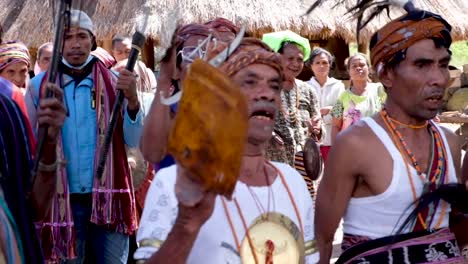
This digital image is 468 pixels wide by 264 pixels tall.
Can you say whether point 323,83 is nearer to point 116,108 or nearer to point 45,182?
point 116,108

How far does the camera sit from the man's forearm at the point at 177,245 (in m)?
2.08

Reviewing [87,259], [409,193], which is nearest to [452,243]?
[409,193]

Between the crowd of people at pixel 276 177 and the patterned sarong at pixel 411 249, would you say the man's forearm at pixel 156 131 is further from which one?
the patterned sarong at pixel 411 249

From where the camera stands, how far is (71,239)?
5262mm

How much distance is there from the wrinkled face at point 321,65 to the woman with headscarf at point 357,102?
77cm

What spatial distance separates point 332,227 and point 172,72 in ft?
3.12

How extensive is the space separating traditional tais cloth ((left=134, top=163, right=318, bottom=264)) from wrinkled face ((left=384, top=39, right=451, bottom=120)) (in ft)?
2.54

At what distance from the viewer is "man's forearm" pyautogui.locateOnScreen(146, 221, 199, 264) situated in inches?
82.0

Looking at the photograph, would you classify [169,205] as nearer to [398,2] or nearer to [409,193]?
[409,193]

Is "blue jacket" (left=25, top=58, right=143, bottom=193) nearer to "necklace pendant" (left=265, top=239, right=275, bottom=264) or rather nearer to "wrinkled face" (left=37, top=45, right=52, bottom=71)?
"wrinkled face" (left=37, top=45, right=52, bottom=71)

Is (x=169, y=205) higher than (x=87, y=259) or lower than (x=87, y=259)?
higher

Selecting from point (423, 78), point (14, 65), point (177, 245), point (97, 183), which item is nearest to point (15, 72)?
point (14, 65)

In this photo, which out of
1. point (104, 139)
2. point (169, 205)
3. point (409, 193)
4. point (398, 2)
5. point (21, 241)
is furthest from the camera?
point (104, 139)

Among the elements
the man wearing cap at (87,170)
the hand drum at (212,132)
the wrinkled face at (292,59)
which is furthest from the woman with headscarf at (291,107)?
the hand drum at (212,132)
